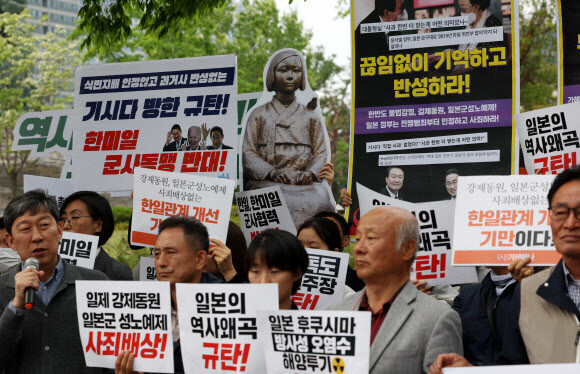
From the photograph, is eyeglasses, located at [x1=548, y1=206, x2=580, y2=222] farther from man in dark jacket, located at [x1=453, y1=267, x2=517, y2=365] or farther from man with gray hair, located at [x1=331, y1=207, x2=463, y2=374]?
man with gray hair, located at [x1=331, y1=207, x2=463, y2=374]

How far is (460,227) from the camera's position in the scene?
14.6ft

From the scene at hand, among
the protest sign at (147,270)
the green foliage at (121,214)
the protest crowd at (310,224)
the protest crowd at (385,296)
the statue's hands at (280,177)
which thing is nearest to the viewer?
the protest crowd at (385,296)

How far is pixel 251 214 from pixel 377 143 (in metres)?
1.40

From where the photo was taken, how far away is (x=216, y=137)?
7035mm

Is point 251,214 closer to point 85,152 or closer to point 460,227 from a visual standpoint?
point 85,152

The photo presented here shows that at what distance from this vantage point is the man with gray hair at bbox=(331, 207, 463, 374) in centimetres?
354

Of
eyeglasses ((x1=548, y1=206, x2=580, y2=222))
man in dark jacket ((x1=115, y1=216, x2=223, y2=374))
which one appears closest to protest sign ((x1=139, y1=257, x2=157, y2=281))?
man in dark jacket ((x1=115, y1=216, x2=223, y2=374))

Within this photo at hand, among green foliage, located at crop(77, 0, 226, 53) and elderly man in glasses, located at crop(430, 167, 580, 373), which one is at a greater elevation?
green foliage, located at crop(77, 0, 226, 53)

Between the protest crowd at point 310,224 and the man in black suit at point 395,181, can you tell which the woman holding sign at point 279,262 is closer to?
the protest crowd at point 310,224

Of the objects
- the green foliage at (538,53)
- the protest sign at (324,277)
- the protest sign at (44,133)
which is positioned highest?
the green foliage at (538,53)

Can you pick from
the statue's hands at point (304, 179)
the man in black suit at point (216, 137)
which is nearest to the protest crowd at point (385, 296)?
the man in black suit at point (216, 137)

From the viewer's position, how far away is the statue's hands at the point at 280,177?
7.34 meters

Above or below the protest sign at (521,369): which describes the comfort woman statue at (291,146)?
above

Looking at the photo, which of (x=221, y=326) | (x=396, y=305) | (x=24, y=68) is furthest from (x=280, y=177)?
(x=24, y=68)
